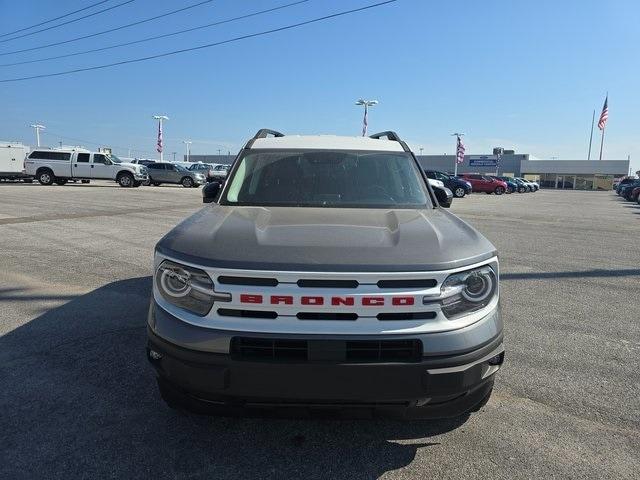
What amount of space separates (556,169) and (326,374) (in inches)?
3535

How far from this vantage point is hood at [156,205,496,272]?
2.23 m

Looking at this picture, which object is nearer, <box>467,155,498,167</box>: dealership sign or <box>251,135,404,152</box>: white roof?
<box>251,135,404,152</box>: white roof

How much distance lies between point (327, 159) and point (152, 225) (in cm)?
857

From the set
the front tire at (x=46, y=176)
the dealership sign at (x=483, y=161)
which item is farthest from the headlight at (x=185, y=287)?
the dealership sign at (x=483, y=161)

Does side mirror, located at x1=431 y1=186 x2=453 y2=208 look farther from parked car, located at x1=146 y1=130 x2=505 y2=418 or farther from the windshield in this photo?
parked car, located at x1=146 y1=130 x2=505 y2=418

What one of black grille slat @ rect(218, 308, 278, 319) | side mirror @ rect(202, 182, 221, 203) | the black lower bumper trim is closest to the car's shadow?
the black lower bumper trim

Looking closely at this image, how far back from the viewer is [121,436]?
8.91 ft

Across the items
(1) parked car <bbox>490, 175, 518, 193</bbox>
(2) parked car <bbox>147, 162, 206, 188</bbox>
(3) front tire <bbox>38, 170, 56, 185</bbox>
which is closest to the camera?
(3) front tire <bbox>38, 170, 56, 185</bbox>

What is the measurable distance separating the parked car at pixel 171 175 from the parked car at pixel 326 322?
104ft

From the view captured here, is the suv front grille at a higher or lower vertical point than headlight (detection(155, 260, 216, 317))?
lower

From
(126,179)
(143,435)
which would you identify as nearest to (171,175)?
(126,179)

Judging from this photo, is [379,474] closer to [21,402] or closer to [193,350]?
[193,350]

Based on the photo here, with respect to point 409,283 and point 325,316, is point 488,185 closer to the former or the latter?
point 409,283

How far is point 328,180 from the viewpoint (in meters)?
3.89
